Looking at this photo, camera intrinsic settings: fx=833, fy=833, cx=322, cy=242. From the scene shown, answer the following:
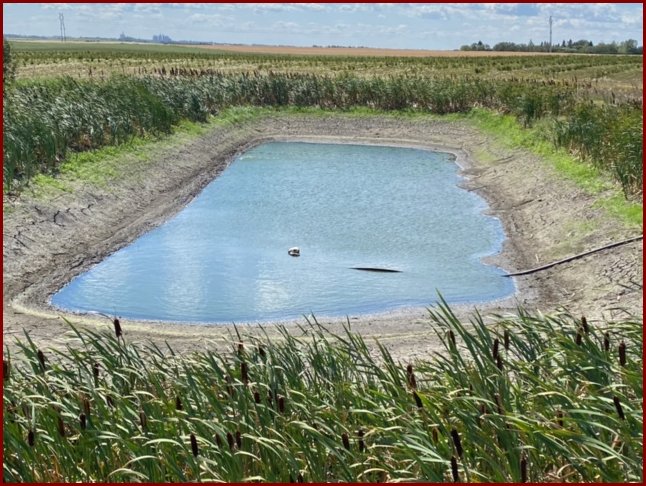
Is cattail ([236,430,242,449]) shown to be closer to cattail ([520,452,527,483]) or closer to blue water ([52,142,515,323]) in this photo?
cattail ([520,452,527,483])

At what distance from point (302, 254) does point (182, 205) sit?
20.7 feet

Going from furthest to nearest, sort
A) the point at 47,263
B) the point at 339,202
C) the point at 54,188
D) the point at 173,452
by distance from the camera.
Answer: the point at 339,202
the point at 54,188
the point at 47,263
the point at 173,452

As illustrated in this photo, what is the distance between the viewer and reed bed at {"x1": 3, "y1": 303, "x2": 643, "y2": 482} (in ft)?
14.9

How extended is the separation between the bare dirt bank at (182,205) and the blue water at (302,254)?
490mm

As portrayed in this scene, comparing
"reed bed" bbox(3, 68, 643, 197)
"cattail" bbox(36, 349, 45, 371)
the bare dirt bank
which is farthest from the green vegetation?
"cattail" bbox(36, 349, 45, 371)

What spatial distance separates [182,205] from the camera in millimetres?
22609

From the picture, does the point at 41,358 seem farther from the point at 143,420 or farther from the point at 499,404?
the point at 499,404

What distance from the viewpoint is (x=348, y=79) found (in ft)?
134

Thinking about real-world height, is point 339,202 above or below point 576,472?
below

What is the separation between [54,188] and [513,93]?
2052cm

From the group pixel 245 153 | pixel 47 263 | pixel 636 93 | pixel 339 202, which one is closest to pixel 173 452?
pixel 47 263

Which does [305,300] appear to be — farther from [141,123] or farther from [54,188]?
[141,123]

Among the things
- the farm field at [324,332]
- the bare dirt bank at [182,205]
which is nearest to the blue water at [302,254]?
the bare dirt bank at [182,205]

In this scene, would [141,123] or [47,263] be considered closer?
[47,263]
